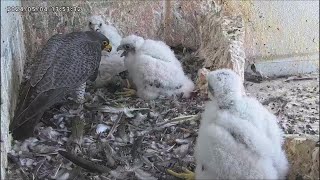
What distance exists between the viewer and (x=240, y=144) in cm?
256

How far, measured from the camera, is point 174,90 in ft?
12.8

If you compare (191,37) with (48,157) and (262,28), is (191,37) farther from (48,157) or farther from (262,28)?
(48,157)

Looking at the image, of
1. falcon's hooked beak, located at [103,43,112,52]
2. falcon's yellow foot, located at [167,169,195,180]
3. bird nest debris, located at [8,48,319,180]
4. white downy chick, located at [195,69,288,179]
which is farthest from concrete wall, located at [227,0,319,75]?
falcon's hooked beak, located at [103,43,112,52]

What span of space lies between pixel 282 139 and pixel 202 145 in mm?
379

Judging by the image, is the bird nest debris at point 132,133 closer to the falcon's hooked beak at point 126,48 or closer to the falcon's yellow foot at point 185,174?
the falcon's yellow foot at point 185,174

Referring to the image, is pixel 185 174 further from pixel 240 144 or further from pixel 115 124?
pixel 115 124

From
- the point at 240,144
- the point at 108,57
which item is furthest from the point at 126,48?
the point at 240,144

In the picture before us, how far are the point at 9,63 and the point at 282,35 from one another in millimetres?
1652

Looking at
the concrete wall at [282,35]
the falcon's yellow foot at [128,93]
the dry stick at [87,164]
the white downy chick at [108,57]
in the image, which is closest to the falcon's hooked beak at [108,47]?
the white downy chick at [108,57]

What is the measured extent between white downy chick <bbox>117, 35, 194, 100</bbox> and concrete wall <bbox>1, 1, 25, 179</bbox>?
0.74 m

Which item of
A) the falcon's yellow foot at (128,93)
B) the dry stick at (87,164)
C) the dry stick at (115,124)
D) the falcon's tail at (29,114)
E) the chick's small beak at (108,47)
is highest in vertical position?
the chick's small beak at (108,47)

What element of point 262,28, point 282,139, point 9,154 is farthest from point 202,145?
point 262,28

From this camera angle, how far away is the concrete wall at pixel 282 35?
9.62 feet

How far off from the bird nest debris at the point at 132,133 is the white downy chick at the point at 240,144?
1.45 feet
